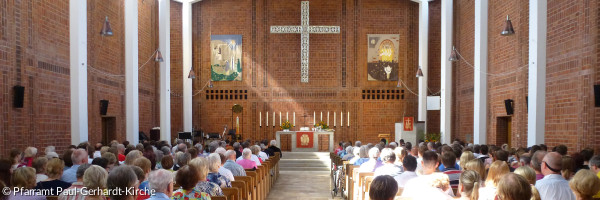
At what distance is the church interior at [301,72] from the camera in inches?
440

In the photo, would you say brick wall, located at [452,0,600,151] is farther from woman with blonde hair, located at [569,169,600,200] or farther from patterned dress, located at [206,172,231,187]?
patterned dress, located at [206,172,231,187]

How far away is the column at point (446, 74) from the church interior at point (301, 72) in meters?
0.05

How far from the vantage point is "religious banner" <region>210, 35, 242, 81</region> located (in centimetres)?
2105

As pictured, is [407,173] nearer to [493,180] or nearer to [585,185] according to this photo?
[493,180]

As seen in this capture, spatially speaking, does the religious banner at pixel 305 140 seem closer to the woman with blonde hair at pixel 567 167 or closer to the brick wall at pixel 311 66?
the brick wall at pixel 311 66

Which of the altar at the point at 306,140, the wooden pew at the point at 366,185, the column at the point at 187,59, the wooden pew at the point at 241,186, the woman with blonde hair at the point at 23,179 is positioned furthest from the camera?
the column at the point at 187,59

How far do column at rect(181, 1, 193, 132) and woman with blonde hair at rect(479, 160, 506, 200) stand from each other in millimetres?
17060

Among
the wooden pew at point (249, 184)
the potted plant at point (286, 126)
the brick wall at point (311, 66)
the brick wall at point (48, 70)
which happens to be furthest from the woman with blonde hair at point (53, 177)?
the brick wall at point (311, 66)

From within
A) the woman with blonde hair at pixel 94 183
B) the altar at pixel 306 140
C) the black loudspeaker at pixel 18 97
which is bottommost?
the altar at pixel 306 140

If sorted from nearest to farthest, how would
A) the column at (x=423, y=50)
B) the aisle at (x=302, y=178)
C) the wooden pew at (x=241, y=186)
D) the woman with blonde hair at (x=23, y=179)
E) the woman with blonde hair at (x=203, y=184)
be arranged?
the woman with blonde hair at (x=23, y=179) < the woman with blonde hair at (x=203, y=184) < the wooden pew at (x=241, y=186) < the aisle at (x=302, y=178) < the column at (x=423, y=50)

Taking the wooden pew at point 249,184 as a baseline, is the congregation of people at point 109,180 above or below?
above

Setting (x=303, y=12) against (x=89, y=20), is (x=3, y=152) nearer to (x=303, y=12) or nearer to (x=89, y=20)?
(x=89, y=20)

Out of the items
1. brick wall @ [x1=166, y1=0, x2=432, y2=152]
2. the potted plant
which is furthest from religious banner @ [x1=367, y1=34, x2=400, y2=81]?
the potted plant

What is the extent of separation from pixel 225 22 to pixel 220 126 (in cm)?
383
